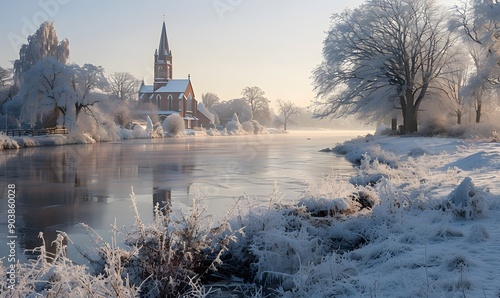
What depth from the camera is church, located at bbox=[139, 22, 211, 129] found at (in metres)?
107

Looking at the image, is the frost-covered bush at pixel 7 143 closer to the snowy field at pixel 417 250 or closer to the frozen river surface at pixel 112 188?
the frozen river surface at pixel 112 188

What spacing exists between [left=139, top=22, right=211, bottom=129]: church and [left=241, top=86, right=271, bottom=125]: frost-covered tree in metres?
23.9

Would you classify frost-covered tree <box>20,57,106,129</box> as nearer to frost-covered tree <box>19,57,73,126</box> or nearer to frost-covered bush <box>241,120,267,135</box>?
frost-covered tree <box>19,57,73,126</box>

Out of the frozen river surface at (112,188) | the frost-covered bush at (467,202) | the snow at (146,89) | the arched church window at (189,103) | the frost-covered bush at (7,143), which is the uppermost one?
the snow at (146,89)

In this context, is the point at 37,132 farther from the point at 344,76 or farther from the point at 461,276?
the point at 461,276

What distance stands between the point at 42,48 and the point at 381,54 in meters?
44.4

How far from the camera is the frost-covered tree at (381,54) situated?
3616 centimetres

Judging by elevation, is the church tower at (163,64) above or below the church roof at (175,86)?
above

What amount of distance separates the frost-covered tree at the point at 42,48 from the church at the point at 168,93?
43258 millimetres

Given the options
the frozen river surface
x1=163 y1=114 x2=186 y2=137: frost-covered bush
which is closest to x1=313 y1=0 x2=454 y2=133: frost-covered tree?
the frozen river surface

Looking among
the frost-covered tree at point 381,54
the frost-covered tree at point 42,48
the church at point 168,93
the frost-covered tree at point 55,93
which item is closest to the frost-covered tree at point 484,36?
the frost-covered tree at point 381,54

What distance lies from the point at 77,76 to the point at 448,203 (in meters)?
48.1

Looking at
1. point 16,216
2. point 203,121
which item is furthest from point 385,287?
point 203,121

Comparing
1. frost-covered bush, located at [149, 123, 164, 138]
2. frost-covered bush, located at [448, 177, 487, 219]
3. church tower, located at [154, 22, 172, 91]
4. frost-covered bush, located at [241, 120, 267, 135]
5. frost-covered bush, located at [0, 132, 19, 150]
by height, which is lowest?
frost-covered bush, located at [448, 177, 487, 219]
